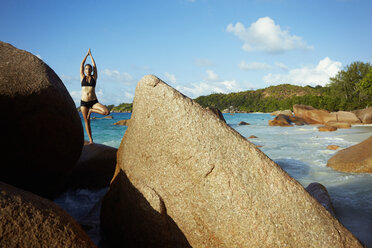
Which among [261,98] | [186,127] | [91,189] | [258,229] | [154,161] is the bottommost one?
[91,189]

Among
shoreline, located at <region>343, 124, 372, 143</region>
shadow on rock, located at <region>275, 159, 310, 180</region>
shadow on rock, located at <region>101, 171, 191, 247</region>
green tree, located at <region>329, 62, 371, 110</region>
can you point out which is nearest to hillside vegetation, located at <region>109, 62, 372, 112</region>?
green tree, located at <region>329, 62, 371, 110</region>

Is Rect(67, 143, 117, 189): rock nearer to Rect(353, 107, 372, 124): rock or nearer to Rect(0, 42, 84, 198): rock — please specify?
Rect(0, 42, 84, 198): rock

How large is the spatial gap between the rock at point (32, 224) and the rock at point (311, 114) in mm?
27595

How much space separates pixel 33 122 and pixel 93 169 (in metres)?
1.95

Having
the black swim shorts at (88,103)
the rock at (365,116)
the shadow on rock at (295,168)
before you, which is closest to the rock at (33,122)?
the black swim shorts at (88,103)

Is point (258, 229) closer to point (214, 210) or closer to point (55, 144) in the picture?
point (214, 210)

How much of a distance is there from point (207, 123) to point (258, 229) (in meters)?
0.96

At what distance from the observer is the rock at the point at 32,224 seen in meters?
1.33

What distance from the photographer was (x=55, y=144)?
122 inches

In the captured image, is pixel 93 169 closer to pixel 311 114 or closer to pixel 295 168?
pixel 295 168

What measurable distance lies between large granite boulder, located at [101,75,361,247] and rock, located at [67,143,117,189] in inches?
82.9

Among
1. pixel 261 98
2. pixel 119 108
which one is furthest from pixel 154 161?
pixel 261 98

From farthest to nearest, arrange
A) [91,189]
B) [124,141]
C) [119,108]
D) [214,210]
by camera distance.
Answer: [119,108] → [91,189] → [124,141] → [214,210]

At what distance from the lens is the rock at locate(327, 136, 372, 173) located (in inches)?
213
